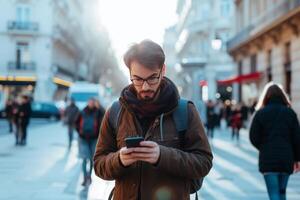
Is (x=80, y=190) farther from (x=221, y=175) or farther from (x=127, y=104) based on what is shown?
(x=127, y=104)

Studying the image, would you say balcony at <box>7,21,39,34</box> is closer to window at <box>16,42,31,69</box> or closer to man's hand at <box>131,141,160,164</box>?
window at <box>16,42,31,69</box>

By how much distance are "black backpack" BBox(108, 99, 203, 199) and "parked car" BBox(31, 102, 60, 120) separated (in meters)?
40.4

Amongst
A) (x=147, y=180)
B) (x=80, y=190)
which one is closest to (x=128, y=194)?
(x=147, y=180)

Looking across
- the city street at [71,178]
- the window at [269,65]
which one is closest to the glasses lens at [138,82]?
the city street at [71,178]

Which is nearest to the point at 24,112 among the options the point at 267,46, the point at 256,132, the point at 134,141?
the point at 256,132

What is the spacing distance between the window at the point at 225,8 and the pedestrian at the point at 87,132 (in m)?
43.2

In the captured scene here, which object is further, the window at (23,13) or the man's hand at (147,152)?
the window at (23,13)

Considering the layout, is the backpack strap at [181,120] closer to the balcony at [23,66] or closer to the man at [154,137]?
the man at [154,137]

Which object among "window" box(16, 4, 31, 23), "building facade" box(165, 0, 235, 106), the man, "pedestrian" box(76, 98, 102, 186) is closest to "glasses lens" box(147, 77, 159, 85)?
the man

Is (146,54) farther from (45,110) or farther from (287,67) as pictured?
(45,110)

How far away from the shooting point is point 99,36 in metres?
84.4

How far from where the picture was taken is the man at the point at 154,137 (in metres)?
2.79

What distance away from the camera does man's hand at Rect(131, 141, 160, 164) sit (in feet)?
8.51

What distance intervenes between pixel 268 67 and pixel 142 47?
26510mm
